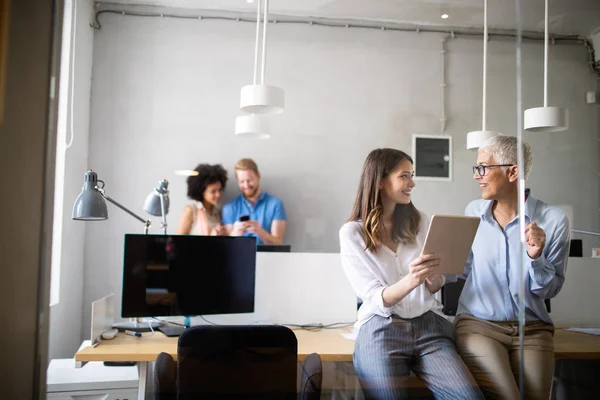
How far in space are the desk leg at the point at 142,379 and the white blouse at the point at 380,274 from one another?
2.39 feet

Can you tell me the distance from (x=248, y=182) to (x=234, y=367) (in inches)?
92.3

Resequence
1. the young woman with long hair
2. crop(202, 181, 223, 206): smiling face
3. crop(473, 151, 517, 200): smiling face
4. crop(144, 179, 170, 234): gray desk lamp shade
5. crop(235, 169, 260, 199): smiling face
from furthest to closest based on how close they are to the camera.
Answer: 1. crop(235, 169, 260, 199): smiling face
2. crop(202, 181, 223, 206): smiling face
3. crop(144, 179, 170, 234): gray desk lamp shade
4. the young woman with long hair
5. crop(473, 151, 517, 200): smiling face

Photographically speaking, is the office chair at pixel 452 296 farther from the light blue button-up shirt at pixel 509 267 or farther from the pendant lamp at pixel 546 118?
the pendant lamp at pixel 546 118

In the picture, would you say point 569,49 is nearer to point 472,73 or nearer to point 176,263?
point 176,263

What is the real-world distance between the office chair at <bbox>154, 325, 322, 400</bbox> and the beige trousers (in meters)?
0.48

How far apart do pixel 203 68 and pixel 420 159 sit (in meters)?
1.57

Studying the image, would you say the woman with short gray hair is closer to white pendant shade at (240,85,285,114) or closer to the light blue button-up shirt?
the light blue button-up shirt

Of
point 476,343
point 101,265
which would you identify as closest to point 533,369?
point 476,343

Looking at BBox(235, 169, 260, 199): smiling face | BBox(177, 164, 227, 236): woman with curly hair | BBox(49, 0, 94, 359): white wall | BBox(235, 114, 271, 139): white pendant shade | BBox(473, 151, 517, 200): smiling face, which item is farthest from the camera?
BBox(235, 114, 271, 139): white pendant shade

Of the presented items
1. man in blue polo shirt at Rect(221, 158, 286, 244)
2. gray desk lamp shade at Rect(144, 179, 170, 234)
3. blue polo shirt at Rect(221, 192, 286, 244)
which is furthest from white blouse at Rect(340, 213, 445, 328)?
blue polo shirt at Rect(221, 192, 286, 244)

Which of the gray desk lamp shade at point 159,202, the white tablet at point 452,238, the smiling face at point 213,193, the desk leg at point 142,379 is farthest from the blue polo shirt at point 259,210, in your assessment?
the white tablet at point 452,238

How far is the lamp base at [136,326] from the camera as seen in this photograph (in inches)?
79.0

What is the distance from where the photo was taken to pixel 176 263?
6.50ft

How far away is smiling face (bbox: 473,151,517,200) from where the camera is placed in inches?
59.2
